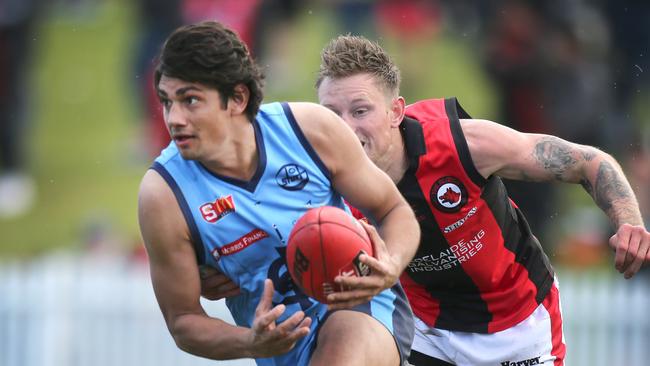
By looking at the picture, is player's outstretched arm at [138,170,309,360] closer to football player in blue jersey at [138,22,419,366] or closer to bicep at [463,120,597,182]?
football player in blue jersey at [138,22,419,366]

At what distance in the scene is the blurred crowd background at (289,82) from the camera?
11242mm

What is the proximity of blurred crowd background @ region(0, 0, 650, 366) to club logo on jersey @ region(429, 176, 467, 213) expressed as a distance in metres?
1.14

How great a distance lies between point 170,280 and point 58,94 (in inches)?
584

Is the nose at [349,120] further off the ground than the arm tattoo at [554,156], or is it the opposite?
the nose at [349,120]

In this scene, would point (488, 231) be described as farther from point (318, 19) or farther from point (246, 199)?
point (318, 19)

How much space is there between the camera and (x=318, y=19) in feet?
62.2

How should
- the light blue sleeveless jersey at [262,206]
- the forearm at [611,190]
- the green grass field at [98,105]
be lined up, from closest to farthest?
the light blue sleeveless jersey at [262,206]
the forearm at [611,190]
the green grass field at [98,105]

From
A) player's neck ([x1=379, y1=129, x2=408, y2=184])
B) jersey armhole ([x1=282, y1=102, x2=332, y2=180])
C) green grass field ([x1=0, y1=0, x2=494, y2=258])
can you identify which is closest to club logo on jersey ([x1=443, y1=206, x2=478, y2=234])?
player's neck ([x1=379, y1=129, x2=408, y2=184])

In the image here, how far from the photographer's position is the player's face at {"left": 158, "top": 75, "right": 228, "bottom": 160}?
4.96 m

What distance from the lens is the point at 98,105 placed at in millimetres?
18484

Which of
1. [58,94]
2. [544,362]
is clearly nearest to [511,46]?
[544,362]

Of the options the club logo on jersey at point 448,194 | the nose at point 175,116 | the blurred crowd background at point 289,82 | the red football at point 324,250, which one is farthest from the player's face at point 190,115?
the blurred crowd background at point 289,82

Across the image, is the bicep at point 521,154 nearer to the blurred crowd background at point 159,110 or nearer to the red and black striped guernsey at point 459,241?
the red and black striped guernsey at point 459,241

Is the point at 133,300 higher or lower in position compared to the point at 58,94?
lower
